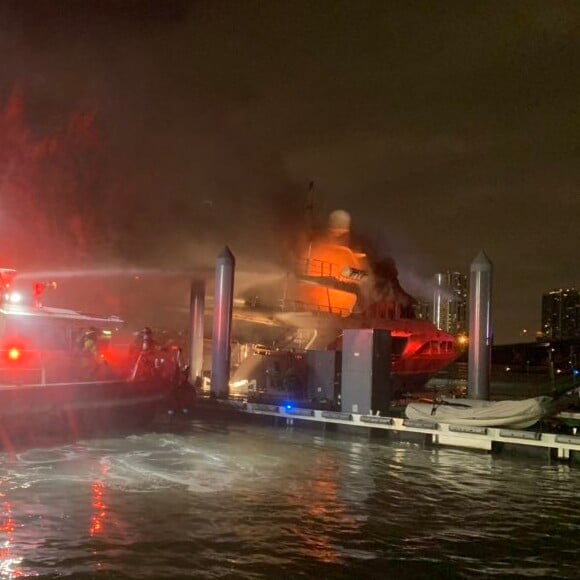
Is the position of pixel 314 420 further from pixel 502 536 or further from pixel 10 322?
pixel 502 536

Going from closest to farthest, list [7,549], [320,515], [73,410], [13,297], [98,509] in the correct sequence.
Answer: [7,549]
[98,509]
[320,515]
[13,297]
[73,410]

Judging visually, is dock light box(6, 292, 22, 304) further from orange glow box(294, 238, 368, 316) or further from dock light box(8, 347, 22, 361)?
orange glow box(294, 238, 368, 316)

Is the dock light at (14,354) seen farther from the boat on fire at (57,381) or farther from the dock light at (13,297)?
the dock light at (13,297)

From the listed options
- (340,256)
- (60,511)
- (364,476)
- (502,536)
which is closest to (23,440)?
(60,511)

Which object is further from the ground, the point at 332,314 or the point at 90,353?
the point at 332,314

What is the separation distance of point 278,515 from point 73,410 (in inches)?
309

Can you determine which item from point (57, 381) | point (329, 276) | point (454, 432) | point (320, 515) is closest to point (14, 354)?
point (57, 381)

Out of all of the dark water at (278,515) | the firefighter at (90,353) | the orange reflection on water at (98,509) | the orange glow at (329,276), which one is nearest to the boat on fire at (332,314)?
the orange glow at (329,276)

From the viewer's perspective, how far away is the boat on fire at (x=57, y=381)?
13648 mm

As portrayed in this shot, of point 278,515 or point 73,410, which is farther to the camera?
point 73,410

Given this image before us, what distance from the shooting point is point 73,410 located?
1485 centimetres

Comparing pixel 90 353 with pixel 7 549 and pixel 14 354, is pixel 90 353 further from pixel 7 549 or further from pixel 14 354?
pixel 7 549

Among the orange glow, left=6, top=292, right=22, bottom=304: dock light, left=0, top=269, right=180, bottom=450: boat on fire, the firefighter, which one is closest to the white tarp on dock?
left=0, top=269, right=180, bottom=450: boat on fire

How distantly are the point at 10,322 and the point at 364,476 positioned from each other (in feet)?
25.3
